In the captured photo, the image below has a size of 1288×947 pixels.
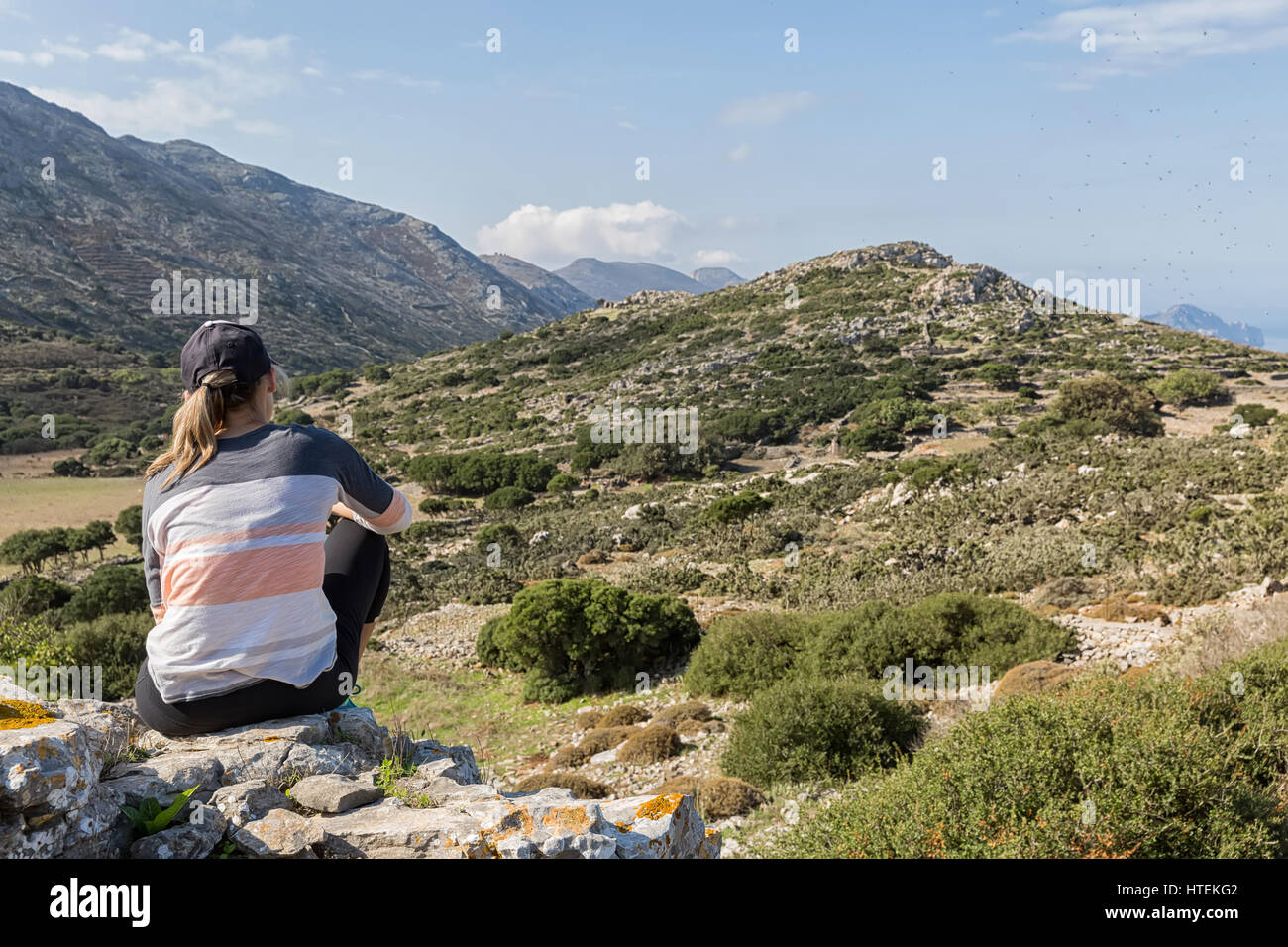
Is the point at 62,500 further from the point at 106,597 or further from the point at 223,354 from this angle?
the point at 223,354

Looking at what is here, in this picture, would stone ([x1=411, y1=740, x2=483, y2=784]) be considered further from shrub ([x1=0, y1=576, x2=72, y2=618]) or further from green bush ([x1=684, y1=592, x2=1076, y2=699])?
shrub ([x1=0, y1=576, x2=72, y2=618])

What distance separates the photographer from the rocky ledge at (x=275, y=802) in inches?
71.1

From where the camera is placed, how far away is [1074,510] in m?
14.9

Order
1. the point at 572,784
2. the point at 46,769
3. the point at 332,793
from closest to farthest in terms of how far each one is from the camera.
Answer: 1. the point at 46,769
2. the point at 332,793
3. the point at 572,784

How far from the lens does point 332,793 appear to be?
2.37m

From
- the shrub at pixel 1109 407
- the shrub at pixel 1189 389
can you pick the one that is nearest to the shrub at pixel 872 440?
the shrub at pixel 1109 407

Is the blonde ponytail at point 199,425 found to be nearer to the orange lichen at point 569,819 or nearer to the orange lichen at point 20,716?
the orange lichen at point 20,716

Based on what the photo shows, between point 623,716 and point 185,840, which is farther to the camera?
point 623,716

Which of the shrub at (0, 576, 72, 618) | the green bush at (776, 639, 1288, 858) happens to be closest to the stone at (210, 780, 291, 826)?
the green bush at (776, 639, 1288, 858)

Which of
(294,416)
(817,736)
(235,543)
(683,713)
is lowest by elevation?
(683,713)

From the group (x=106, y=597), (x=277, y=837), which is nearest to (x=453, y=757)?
(x=277, y=837)

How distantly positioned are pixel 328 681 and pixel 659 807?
4.24ft
